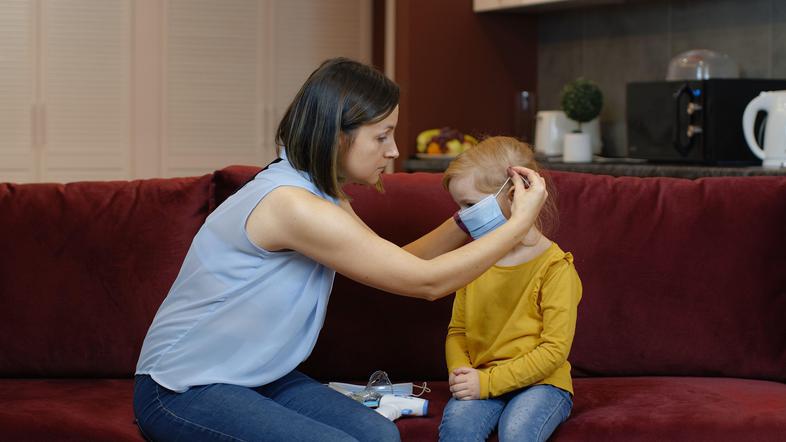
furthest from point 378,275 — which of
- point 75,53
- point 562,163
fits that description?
point 75,53

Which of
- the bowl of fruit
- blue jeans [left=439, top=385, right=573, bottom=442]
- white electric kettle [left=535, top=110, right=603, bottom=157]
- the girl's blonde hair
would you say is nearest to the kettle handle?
white electric kettle [left=535, top=110, right=603, bottom=157]

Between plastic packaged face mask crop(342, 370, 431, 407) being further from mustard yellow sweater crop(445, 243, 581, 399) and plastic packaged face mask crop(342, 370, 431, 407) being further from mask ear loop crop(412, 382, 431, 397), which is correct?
mustard yellow sweater crop(445, 243, 581, 399)

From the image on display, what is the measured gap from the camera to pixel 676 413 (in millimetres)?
2008

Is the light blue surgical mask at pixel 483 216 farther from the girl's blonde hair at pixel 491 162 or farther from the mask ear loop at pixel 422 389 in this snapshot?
the mask ear loop at pixel 422 389

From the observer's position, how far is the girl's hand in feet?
6.42

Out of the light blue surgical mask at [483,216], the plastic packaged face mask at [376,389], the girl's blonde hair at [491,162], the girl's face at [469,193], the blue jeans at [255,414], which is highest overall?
the girl's blonde hair at [491,162]

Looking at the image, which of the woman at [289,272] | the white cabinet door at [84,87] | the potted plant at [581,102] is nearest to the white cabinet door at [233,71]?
the white cabinet door at [84,87]

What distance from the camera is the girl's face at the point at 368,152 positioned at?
180cm

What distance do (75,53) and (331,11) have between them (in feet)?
4.16

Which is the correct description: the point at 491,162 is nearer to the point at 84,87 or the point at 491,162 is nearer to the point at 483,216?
the point at 483,216

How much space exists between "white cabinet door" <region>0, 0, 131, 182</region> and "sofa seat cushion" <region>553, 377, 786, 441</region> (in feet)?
10.7

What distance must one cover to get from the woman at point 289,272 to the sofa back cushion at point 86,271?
0.51 meters

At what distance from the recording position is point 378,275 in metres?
1.74

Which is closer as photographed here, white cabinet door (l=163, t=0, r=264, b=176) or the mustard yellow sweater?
the mustard yellow sweater
